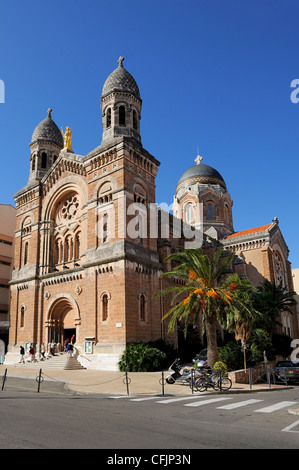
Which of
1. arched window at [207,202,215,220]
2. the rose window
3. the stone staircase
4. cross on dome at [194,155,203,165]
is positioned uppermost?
cross on dome at [194,155,203,165]

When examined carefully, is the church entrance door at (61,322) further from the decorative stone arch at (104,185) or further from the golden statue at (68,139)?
the golden statue at (68,139)

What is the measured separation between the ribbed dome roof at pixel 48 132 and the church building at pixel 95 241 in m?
0.11

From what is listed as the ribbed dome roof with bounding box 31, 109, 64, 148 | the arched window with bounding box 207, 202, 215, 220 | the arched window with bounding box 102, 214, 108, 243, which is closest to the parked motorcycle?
the arched window with bounding box 102, 214, 108, 243

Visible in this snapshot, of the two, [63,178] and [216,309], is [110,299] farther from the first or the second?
[63,178]

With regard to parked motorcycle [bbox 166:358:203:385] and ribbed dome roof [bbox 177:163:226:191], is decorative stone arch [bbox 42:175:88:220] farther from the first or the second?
ribbed dome roof [bbox 177:163:226:191]

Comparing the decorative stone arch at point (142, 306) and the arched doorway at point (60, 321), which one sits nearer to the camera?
the decorative stone arch at point (142, 306)

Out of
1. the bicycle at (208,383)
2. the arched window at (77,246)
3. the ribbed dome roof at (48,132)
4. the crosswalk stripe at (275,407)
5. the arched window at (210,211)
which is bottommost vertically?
the crosswalk stripe at (275,407)

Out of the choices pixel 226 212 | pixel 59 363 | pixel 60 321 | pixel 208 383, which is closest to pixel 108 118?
pixel 60 321

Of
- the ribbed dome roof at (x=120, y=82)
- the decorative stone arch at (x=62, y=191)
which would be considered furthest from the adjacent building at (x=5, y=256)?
the ribbed dome roof at (x=120, y=82)

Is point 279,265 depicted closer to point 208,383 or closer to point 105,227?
point 105,227

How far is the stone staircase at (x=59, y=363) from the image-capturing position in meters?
26.9

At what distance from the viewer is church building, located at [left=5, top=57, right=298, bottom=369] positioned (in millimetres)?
26984

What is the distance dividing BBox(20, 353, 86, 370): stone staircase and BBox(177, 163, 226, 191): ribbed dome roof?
111ft

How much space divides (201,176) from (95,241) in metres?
30.6
